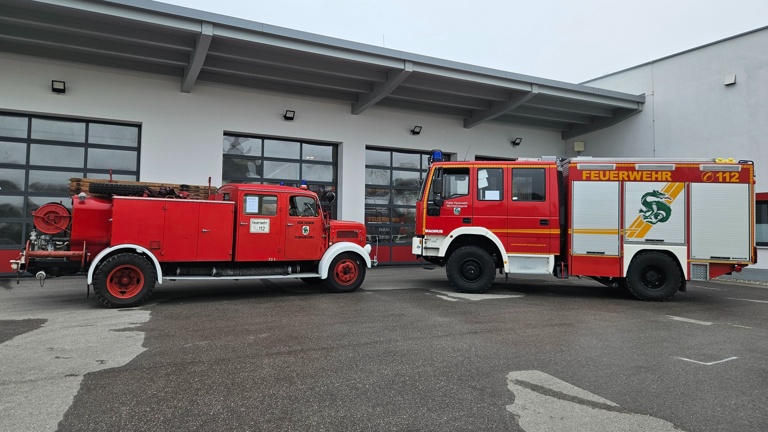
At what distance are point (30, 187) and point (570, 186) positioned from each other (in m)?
12.8

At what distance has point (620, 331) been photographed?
596 centimetres

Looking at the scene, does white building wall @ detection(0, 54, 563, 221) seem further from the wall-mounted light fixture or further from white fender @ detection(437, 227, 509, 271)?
white fender @ detection(437, 227, 509, 271)

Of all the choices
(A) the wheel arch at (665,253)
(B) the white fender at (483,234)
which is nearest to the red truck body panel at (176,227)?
(B) the white fender at (483,234)

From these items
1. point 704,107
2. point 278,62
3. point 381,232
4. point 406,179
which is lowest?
point 381,232

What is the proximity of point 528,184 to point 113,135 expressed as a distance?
35.1 ft

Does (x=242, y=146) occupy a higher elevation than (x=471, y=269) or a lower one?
higher

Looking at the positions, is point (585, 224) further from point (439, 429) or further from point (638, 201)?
point (439, 429)

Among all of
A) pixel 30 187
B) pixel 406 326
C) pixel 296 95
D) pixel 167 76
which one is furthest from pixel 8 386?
pixel 296 95

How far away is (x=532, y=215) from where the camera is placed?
28.7 ft

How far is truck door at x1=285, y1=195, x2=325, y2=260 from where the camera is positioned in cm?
841

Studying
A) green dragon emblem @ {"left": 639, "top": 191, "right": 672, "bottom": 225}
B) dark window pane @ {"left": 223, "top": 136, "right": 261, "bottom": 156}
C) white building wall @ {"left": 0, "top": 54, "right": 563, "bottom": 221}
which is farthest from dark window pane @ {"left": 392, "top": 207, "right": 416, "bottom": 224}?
green dragon emblem @ {"left": 639, "top": 191, "right": 672, "bottom": 225}

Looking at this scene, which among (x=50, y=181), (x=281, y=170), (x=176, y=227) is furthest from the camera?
(x=281, y=170)

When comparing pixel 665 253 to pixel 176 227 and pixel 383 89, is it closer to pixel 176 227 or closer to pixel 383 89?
pixel 383 89

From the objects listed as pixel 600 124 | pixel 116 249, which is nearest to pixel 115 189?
pixel 116 249
